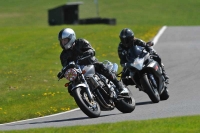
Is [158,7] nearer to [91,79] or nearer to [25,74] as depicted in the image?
[25,74]

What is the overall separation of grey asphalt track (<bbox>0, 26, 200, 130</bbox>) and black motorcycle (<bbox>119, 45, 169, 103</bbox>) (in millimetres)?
287

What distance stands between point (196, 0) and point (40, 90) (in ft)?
190

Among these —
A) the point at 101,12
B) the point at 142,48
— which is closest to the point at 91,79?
the point at 142,48

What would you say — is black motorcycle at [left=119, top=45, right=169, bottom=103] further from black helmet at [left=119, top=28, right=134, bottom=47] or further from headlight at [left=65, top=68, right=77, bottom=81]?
headlight at [left=65, top=68, right=77, bottom=81]

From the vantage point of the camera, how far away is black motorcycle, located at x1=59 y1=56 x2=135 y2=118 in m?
12.0

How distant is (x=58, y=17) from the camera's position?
188ft

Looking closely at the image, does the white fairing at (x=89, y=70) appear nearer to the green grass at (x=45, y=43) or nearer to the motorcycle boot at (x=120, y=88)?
the motorcycle boot at (x=120, y=88)

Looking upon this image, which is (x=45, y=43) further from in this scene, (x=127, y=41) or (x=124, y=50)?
(x=127, y=41)

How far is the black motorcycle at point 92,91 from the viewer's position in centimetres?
1201

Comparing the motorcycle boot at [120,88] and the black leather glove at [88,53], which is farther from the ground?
the black leather glove at [88,53]

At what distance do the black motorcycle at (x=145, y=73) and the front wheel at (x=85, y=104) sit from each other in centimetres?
220

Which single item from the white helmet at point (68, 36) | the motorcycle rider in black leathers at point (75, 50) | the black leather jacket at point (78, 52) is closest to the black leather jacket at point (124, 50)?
the motorcycle rider in black leathers at point (75, 50)

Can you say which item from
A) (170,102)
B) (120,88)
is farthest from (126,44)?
(120,88)

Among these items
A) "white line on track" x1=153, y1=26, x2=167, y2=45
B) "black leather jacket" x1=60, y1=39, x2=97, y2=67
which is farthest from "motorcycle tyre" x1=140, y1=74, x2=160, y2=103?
"white line on track" x1=153, y1=26, x2=167, y2=45
